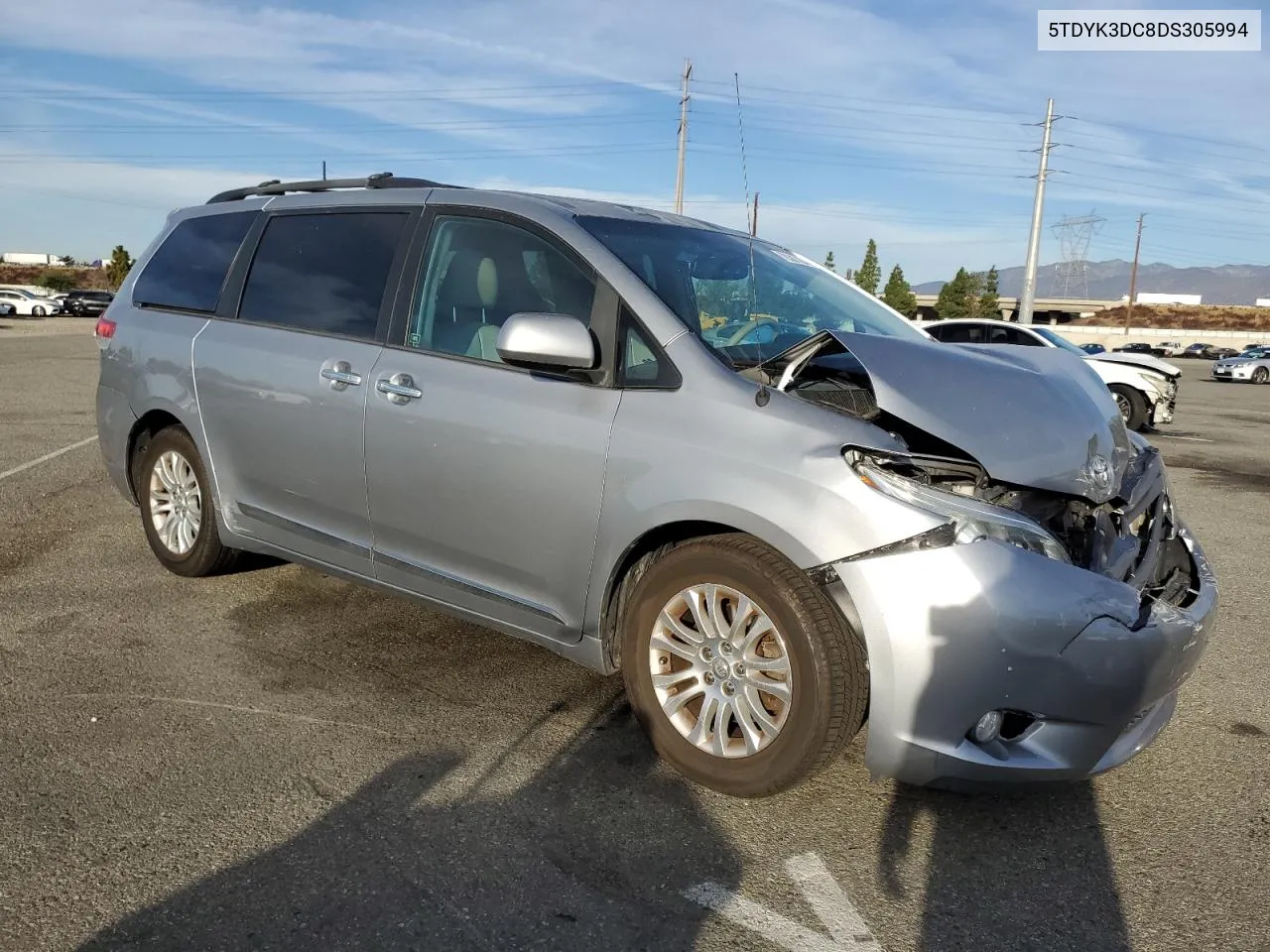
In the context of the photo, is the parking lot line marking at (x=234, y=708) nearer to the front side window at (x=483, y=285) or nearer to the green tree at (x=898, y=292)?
the front side window at (x=483, y=285)

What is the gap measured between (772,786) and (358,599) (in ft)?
8.52

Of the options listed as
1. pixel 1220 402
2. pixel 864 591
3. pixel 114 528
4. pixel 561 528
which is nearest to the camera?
pixel 864 591

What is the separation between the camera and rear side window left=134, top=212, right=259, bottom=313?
4.89 metres

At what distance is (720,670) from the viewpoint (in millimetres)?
3152

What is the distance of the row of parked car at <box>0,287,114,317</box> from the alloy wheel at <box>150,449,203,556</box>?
4912 cm

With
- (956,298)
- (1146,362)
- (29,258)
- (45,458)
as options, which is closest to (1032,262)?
(1146,362)

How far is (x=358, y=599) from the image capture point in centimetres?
495

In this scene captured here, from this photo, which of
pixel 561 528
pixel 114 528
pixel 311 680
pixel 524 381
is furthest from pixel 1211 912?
pixel 114 528

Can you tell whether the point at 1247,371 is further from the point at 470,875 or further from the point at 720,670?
the point at 470,875

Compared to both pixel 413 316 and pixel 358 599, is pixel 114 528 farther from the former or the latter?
pixel 413 316

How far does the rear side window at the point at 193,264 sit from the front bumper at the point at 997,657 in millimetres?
3460

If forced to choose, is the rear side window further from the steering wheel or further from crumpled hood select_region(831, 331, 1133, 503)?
crumpled hood select_region(831, 331, 1133, 503)

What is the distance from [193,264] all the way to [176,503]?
1175 mm

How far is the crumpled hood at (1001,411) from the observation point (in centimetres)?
302
